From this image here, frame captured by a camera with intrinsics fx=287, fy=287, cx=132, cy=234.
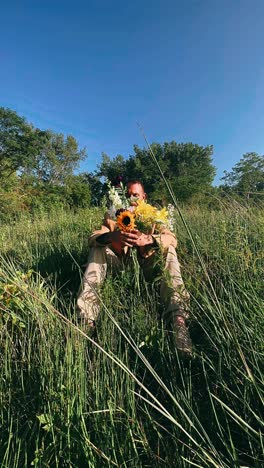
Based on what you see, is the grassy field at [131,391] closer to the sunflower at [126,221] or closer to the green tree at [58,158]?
the sunflower at [126,221]

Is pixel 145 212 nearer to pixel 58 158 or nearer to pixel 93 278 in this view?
pixel 93 278

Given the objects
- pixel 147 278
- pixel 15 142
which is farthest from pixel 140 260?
pixel 15 142

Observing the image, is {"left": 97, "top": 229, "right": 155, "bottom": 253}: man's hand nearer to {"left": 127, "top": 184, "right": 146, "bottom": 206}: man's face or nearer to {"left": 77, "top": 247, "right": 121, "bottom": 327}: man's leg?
{"left": 77, "top": 247, "right": 121, "bottom": 327}: man's leg

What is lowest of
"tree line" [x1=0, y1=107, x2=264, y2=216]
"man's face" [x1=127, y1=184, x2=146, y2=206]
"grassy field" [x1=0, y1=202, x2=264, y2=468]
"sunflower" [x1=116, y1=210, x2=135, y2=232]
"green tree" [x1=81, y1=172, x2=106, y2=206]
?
"grassy field" [x1=0, y1=202, x2=264, y2=468]

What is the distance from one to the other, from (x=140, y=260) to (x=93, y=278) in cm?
34

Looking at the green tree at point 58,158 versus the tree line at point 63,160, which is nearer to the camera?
the tree line at point 63,160

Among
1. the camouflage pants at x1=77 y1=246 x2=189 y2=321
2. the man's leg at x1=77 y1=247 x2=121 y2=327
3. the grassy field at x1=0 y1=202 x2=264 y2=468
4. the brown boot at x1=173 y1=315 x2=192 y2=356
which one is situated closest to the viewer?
the grassy field at x1=0 y1=202 x2=264 y2=468

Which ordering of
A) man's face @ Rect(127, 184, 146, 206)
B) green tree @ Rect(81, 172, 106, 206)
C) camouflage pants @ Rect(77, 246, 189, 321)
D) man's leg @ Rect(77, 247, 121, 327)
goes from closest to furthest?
camouflage pants @ Rect(77, 246, 189, 321) < man's leg @ Rect(77, 247, 121, 327) < man's face @ Rect(127, 184, 146, 206) < green tree @ Rect(81, 172, 106, 206)

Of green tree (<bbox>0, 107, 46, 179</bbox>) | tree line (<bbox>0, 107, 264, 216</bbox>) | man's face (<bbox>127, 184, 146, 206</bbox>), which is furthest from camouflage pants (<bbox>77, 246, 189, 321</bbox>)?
green tree (<bbox>0, 107, 46, 179</bbox>)

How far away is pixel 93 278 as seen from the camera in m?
1.87

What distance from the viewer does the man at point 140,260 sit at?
1.47 meters

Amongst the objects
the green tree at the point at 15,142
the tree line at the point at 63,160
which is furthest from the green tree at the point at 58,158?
the green tree at the point at 15,142

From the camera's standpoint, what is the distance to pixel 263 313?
42.7 inches

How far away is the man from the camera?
1466mm
